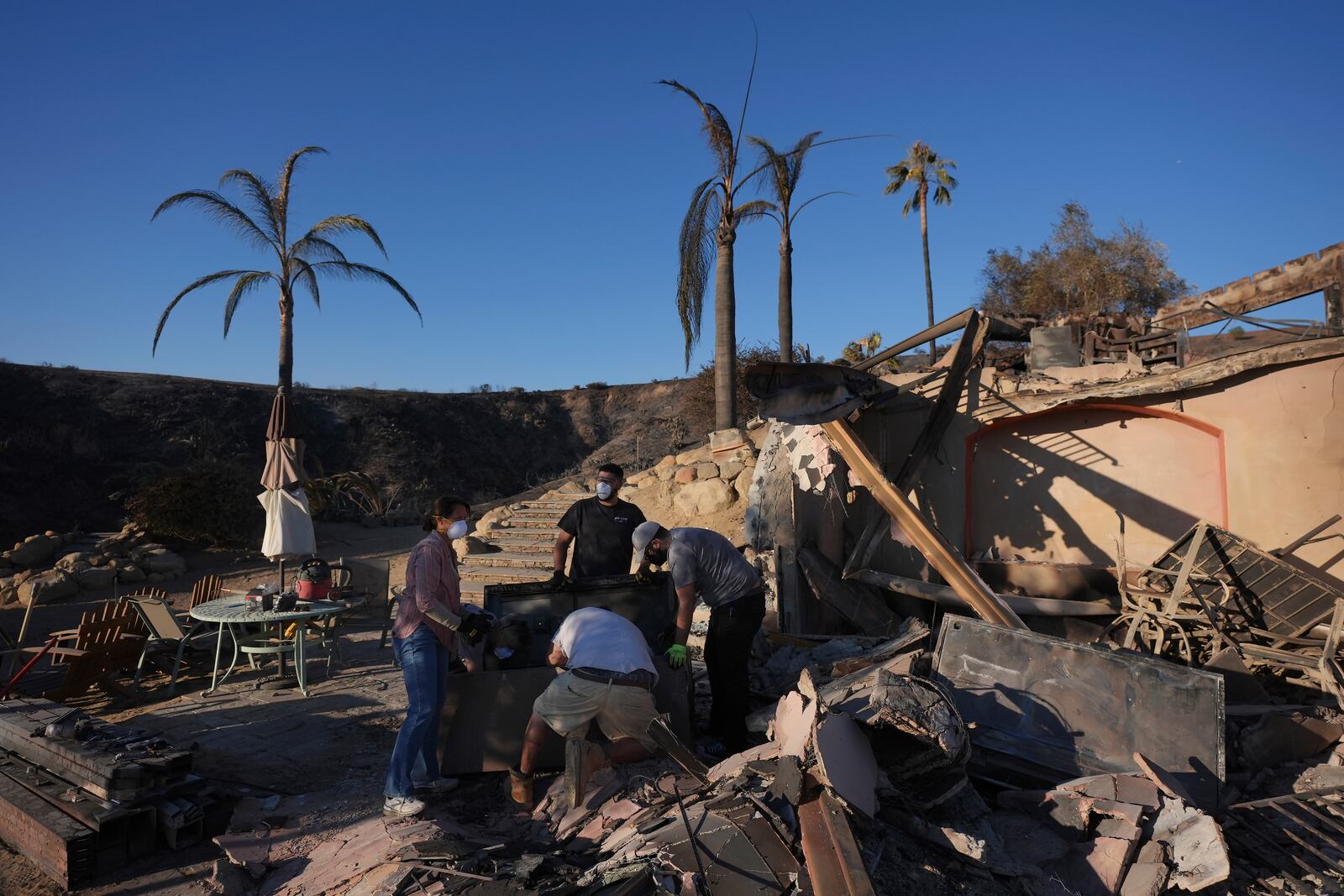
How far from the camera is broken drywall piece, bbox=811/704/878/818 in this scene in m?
3.59

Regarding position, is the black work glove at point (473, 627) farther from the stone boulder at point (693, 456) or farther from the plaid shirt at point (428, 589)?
the stone boulder at point (693, 456)

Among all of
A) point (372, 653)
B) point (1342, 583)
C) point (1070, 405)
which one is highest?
point (1070, 405)

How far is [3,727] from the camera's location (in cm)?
539

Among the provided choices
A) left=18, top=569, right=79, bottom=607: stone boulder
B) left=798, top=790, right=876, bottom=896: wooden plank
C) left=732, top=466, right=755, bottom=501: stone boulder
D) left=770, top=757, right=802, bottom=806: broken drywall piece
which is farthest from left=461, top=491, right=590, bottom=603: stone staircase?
left=798, top=790, right=876, bottom=896: wooden plank

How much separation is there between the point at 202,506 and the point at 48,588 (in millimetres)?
3566

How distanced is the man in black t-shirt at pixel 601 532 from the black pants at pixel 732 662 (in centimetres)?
123

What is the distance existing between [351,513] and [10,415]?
12269mm

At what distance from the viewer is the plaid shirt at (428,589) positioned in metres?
4.83

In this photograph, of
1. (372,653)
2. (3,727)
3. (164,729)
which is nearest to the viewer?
(3,727)

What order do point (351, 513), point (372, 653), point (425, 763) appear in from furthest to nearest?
point (351, 513)
point (372, 653)
point (425, 763)

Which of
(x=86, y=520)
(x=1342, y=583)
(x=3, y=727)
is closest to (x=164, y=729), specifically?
(x=3, y=727)

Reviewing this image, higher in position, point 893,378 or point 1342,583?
point 893,378

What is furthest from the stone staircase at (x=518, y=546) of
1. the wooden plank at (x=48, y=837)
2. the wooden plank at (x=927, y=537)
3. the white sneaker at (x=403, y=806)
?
the wooden plank at (x=48, y=837)

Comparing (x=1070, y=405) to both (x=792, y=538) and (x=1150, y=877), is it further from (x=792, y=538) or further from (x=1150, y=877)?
(x=1150, y=877)
